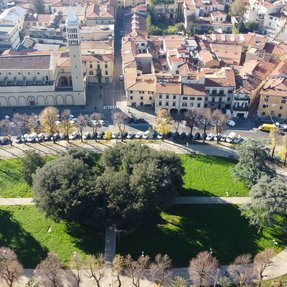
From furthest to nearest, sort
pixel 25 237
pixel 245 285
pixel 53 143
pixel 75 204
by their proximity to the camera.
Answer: pixel 53 143, pixel 25 237, pixel 75 204, pixel 245 285

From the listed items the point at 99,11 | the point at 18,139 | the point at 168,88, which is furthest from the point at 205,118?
the point at 99,11

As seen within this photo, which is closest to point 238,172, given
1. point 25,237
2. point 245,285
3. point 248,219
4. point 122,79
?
point 248,219

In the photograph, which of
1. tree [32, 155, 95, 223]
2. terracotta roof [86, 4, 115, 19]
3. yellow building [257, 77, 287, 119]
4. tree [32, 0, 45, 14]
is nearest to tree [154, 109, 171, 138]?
tree [32, 155, 95, 223]

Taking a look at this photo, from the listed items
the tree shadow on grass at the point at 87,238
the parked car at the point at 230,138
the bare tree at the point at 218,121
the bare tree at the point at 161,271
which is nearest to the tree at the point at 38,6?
the bare tree at the point at 218,121

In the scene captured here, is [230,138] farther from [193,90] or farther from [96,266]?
[96,266]

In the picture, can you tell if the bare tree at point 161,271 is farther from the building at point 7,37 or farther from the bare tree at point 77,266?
the building at point 7,37

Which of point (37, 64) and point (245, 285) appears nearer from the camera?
point (245, 285)

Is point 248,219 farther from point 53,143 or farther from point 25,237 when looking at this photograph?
point 53,143
